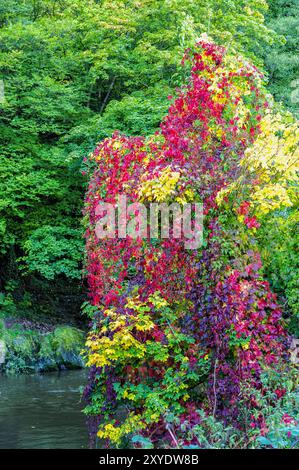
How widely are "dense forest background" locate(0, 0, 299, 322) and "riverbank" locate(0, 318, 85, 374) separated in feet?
4.30

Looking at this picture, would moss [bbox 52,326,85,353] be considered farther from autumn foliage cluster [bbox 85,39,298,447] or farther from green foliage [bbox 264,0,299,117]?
green foliage [bbox 264,0,299,117]

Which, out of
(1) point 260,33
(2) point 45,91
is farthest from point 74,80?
(1) point 260,33

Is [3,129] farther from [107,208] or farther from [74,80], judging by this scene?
[107,208]

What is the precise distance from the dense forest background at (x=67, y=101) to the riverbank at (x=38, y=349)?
4.30ft

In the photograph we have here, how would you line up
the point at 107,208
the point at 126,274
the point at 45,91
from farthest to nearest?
the point at 45,91
the point at 107,208
the point at 126,274

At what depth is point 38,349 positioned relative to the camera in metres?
14.5

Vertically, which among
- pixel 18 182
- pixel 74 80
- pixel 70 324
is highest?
pixel 74 80

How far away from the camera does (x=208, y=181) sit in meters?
6.13

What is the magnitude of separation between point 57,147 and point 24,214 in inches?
72.5

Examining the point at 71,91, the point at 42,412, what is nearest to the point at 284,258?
the point at 42,412

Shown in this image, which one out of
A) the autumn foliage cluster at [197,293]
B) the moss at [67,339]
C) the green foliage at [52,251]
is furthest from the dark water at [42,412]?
the green foliage at [52,251]

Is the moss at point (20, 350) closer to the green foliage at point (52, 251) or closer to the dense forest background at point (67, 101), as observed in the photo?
the dense forest background at point (67, 101)

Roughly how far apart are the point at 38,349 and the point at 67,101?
239 inches

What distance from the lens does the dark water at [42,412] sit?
8.34m
